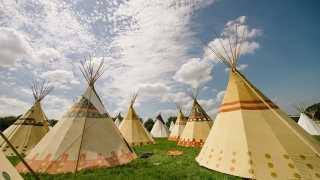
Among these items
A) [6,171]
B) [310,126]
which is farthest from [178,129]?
[6,171]

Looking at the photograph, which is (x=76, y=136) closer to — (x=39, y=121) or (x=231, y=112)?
(x=231, y=112)

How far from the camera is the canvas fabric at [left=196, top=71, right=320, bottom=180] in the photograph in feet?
15.6

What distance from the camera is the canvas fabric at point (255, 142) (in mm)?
4754

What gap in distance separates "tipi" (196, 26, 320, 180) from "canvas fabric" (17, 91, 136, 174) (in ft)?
10.2

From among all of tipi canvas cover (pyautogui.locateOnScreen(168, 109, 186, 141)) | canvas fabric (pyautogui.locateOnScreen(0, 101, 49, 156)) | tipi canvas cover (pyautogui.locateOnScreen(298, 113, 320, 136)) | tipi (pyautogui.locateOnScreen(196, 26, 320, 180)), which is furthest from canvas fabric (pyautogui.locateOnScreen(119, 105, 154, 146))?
tipi canvas cover (pyautogui.locateOnScreen(298, 113, 320, 136))

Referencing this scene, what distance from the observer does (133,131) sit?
16.5 m

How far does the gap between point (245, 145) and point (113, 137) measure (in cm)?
481

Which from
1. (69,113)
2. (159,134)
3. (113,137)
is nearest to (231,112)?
(113,137)

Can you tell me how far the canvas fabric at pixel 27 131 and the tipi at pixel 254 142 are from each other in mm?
9691

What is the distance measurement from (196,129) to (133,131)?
16.8ft

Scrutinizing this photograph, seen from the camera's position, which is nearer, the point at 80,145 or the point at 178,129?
the point at 80,145

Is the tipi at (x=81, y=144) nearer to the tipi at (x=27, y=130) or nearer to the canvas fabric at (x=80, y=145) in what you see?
the canvas fabric at (x=80, y=145)

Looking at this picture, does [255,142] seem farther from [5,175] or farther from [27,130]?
[27,130]

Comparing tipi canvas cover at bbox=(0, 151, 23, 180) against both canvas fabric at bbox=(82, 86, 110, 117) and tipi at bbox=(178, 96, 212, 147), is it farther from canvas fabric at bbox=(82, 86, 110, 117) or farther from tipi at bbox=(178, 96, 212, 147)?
tipi at bbox=(178, 96, 212, 147)
